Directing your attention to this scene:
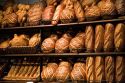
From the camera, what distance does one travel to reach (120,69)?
298 centimetres

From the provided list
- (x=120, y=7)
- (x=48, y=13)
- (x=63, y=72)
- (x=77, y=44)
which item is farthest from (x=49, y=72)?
(x=120, y=7)

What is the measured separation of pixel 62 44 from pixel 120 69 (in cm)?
80

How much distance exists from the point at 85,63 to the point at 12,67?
3.52 ft

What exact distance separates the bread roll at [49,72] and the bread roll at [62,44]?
0.21m

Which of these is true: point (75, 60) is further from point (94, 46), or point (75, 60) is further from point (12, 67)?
point (12, 67)

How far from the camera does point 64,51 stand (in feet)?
11.1

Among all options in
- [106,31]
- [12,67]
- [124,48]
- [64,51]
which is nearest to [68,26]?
[64,51]

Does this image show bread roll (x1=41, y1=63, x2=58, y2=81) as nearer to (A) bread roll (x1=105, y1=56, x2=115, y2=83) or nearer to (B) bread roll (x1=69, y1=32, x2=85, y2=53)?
(B) bread roll (x1=69, y1=32, x2=85, y2=53)

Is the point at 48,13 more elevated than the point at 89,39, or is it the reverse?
the point at 48,13

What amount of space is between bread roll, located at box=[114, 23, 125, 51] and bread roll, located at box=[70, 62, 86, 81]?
487mm

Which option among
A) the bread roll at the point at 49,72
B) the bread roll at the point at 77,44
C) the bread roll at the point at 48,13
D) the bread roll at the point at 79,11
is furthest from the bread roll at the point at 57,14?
the bread roll at the point at 49,72

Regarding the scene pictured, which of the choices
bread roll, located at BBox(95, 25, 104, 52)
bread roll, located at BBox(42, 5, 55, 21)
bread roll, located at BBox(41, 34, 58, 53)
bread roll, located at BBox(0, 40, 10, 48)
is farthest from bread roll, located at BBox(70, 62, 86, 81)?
bread roll, located at BBox(0, 40, 10, 48)

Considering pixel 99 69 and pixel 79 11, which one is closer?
pixel 99 69

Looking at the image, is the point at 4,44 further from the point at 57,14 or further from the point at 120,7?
the point at 120,7
